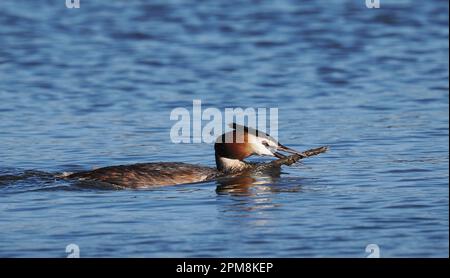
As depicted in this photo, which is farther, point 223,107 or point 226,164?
point 223,107

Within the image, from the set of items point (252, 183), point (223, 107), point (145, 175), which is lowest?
point (252, 183)

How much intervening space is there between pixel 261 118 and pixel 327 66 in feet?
14.6

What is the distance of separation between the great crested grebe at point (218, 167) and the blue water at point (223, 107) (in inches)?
7.5

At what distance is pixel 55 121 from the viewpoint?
53.9ft

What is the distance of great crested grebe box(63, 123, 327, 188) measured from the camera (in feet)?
41.6

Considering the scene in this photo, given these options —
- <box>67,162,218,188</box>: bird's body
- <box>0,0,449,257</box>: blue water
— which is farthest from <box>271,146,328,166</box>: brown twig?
<box>67,162,218,188</box>: bird's body

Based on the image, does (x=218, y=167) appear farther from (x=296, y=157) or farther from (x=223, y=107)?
(x=223, y=107)

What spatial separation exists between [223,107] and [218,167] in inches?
154

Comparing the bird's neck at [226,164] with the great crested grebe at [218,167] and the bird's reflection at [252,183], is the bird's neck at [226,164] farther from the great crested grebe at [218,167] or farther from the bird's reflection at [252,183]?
the bird's reflection at [252,183]

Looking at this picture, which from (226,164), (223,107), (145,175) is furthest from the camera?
(223,107)

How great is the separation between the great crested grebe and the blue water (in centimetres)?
19

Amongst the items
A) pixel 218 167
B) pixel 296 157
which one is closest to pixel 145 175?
pixel 218 167

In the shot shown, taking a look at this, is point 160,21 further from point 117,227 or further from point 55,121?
point 117,227

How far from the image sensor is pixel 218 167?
43.4ft
